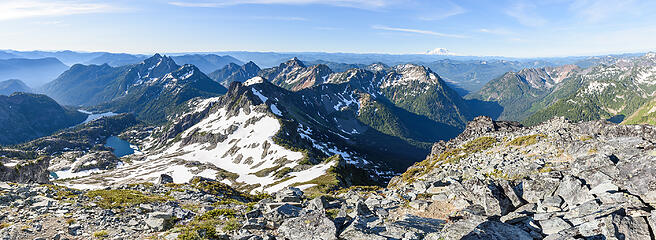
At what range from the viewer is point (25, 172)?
307ft

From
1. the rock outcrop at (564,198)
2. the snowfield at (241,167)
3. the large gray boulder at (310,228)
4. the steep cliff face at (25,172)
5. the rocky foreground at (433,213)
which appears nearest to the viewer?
the rock outcrop at (564,198)

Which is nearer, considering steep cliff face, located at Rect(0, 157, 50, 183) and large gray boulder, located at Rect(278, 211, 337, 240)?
large gray boulder, located at Rect(278, 211, 337, 240)

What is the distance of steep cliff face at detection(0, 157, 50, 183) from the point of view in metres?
84.9

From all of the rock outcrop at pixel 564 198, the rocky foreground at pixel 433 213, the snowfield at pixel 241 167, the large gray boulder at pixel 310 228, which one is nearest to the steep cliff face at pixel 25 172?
the snowfield at pixel 241 167

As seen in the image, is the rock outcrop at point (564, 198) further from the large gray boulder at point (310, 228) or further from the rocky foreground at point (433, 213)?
the large gray boulder at point (310, 228)

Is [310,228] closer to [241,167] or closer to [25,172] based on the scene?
[25,172]

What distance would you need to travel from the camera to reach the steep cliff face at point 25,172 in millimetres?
84900

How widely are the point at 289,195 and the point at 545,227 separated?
26.3 meters

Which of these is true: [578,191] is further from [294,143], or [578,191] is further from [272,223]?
[294,143]

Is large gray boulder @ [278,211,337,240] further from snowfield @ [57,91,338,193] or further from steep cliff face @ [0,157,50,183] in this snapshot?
steep cliff face @ [0,157,50,183]

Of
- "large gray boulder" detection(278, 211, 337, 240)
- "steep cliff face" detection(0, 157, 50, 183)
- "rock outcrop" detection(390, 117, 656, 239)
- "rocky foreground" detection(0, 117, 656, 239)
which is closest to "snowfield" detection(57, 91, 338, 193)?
"steep cliff face" detection(0, 157, 50, 183)

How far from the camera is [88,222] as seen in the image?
23.0 metres

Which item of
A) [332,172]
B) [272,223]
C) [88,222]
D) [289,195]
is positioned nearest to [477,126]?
[332,172]

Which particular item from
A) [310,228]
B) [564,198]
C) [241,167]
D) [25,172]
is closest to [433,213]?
[564,198]
